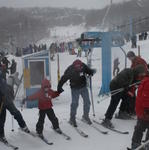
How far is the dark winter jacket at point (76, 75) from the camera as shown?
7.52m

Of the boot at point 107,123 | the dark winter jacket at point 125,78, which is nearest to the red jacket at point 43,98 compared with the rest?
the boot at point 107,123

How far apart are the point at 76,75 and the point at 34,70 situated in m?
5.17

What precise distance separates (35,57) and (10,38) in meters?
82.1

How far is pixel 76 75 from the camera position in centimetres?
753

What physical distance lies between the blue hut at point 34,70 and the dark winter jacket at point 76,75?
4.95 m

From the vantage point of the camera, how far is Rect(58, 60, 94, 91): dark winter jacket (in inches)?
296

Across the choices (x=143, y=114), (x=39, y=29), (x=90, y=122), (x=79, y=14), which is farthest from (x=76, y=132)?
(x=79, y=14)

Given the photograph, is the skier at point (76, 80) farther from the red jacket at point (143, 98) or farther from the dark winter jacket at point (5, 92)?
the red jacket at point (143, 98)

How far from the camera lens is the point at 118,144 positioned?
6762 mm

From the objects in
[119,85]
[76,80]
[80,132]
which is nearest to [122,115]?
[119,85]

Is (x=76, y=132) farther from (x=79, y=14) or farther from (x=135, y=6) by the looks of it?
(x=79, y=14)

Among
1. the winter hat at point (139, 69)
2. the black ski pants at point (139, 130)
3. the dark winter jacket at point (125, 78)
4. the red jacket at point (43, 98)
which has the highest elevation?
the winter hat at point (139, 69)

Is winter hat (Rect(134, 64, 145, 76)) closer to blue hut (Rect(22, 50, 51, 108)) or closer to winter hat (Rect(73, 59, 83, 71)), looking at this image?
winter hat (Rect(73, 59, 83, 71))

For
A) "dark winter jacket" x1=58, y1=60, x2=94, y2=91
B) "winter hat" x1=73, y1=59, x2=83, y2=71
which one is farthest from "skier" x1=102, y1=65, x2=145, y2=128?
"winter hat" x1=73, y1=59, x2=83, y2=71
